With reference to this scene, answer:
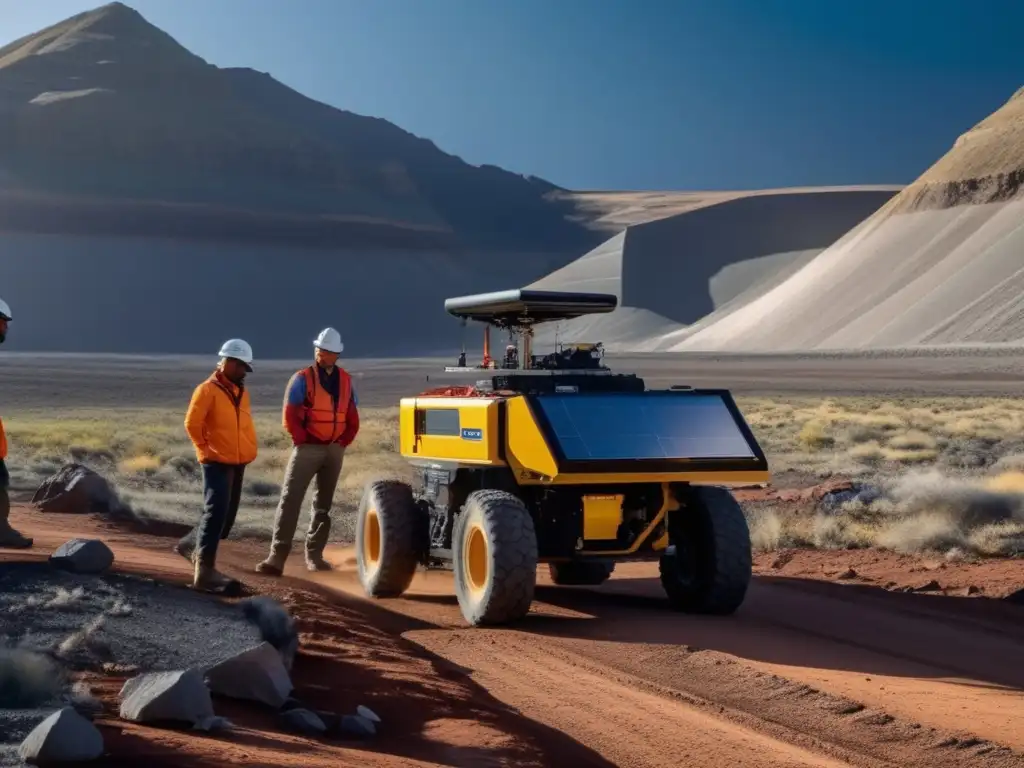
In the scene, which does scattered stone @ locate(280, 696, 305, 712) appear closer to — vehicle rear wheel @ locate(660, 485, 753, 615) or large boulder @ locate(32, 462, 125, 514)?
vehicle rear wheel @ locate(660, 485, 753, 615)

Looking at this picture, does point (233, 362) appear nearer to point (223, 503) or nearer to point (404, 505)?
point (223, 503)

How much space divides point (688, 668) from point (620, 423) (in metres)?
2.10

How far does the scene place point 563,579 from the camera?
12.5 meters

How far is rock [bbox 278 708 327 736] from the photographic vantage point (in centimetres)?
632

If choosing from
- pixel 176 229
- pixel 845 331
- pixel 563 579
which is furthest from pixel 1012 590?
pixel 176 229

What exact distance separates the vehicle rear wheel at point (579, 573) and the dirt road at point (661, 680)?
306 mm

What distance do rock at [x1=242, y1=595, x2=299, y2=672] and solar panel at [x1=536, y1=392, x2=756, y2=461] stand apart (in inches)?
97.1

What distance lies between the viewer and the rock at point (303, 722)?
632 cm

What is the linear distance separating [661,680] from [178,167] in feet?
488

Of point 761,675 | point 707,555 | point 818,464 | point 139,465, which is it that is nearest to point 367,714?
point 761,675

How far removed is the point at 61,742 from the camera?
4.91 m

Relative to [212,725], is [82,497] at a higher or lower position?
lower

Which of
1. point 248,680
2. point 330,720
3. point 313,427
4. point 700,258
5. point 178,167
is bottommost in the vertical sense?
point 330,720

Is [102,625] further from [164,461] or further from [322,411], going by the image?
[164,461]
